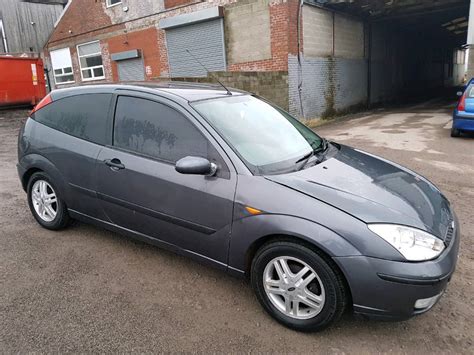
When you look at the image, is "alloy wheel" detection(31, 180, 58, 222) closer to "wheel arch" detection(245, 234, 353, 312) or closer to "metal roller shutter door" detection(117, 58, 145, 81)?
"wheel arch" detection(245, 234, 353, 312)

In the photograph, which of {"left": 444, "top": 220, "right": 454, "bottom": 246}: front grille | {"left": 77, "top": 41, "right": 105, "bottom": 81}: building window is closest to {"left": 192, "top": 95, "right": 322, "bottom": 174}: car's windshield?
{"left": 444, "top": 220, "right": 454, "bottom": 246}: front grille

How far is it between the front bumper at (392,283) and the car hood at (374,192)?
25 cm

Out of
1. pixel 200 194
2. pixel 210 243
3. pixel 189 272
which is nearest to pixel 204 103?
pixel 200 194

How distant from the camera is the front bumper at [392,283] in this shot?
2.21m

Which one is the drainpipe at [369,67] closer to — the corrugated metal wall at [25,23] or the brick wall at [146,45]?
the brick wall at [146,45]

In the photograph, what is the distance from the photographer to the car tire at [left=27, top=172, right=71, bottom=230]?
393 cm

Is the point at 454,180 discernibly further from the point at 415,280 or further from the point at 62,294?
the point at 62,294

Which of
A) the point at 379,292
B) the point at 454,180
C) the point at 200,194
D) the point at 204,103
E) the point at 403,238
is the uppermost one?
the point at 204,103

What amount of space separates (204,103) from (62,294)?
1.88m

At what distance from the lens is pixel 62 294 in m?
2.97

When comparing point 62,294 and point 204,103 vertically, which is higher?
point 204,103

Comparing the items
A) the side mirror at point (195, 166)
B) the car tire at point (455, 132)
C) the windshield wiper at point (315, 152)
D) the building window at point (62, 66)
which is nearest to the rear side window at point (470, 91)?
the car tire at point (455, 132)

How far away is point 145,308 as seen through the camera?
2803mm

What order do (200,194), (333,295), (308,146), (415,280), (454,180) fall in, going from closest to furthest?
(415,280)
(333,295)
(200,194)
(308,146)
(454,180)
